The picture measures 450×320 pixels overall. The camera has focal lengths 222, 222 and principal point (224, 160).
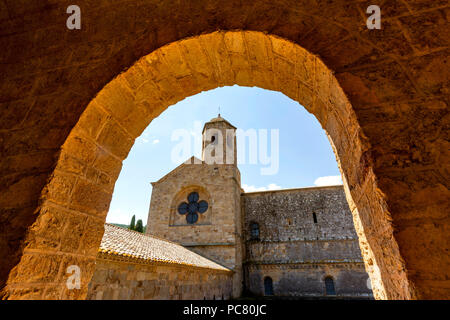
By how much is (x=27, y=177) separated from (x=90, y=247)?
2.23ft

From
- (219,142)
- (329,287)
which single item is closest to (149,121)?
(219,142)

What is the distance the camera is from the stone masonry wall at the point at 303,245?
13055 mm

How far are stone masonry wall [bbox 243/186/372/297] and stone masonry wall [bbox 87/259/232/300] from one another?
20.6 feet

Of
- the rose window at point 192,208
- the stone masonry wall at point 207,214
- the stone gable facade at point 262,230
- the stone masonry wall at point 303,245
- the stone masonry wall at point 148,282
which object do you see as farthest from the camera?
the rose window at point 192,208

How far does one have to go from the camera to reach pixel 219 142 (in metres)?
17.1

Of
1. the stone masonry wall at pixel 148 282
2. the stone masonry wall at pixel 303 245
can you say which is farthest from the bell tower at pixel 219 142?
the stone masonry wall at pixel 148 282

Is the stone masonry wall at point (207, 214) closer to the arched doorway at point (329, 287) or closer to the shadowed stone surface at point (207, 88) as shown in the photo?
the arched doorway at point (329, 287)

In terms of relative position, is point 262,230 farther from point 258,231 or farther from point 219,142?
point 219,142

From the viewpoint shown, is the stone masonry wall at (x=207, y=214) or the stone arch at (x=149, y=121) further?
the stone masonry wall at (x=207, y=214)

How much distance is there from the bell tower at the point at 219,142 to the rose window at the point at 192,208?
302 centimetres

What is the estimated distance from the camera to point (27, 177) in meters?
1.52

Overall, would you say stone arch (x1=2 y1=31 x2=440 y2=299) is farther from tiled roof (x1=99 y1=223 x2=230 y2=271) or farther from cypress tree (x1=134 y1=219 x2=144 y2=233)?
cypress tree (x1=134 y1=219 x2=144 y2=233)
